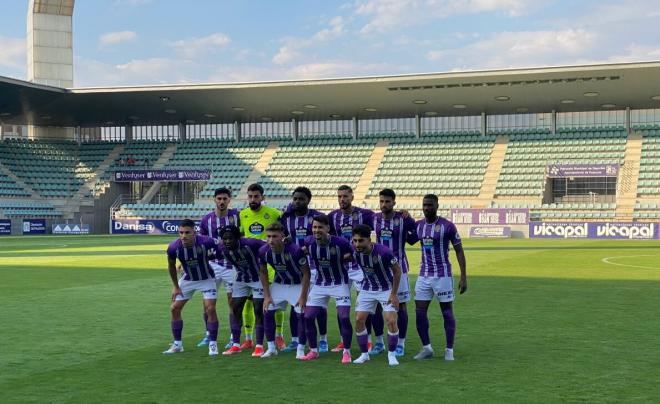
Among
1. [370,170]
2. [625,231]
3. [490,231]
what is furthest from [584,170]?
[370,170]

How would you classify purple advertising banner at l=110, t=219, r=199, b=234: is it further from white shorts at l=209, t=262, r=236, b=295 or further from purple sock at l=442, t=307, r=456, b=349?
purple sock at l=442, t=307, r=456, b=349

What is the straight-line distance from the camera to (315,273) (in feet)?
34.2

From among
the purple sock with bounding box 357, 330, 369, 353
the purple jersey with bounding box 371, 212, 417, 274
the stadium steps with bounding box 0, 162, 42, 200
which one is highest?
the stadium steps with bounding box 0, 162, 42, 200

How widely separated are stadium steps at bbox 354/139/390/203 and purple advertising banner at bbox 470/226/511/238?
9099mm

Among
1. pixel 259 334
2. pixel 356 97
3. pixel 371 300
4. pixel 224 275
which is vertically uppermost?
pixel 356 97

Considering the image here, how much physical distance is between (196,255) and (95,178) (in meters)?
53.4

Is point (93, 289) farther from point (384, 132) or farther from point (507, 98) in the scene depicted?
point (384, 132)

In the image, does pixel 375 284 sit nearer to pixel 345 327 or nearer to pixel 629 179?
pixel 345 327

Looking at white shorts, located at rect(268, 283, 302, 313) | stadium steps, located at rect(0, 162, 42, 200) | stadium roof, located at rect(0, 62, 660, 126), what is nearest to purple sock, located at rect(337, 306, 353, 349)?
white shorts, located at rect(268, 283, 302, 313)

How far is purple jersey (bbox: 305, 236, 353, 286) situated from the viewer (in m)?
9.97

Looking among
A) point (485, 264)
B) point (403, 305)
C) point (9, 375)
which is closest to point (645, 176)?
point (485, 264)

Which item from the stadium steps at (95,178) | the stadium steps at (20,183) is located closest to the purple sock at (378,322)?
the stadium steps at (95,178)

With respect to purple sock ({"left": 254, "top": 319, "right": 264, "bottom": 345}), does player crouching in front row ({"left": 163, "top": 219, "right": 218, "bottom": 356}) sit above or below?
above

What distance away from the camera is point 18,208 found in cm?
5541
